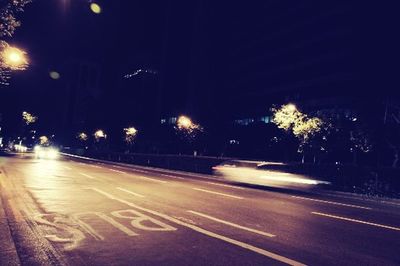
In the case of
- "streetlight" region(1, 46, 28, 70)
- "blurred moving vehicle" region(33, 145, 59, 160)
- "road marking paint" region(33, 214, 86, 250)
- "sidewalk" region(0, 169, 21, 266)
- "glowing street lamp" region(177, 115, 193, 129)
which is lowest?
"sidewalk" region(0, 169, 21, 266)

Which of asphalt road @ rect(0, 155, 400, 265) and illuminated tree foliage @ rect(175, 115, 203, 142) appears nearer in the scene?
asphalt road @ rect(0, 155, 400, 265)

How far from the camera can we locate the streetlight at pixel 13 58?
1242cm

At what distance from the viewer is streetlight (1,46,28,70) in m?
12.4

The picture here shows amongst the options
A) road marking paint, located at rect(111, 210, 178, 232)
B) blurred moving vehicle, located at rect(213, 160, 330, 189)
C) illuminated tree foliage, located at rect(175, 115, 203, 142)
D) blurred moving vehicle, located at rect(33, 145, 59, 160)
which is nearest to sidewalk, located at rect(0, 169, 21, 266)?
road marking paint, located at rect(111, 210, 178, 232)

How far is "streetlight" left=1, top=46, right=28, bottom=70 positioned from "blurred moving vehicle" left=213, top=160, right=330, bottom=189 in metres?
13.3

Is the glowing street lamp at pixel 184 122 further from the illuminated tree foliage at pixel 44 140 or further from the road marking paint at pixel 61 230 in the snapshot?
the illuminated tree foliage at pixel 44 140

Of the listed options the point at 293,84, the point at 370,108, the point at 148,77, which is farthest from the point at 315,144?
the point at 148,77

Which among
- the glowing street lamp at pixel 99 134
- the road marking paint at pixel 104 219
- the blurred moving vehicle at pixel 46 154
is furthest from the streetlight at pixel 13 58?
the glowing street lamp at pixel 99 134

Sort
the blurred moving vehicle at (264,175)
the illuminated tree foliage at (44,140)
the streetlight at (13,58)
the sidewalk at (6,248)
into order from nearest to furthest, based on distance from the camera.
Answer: the sidewalk at (6,248), the streetlight at (13,58), the blurred moving vehicle at (264,175), the illuminated tree foliage at (44,140)

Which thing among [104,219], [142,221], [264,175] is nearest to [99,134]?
[264,175]

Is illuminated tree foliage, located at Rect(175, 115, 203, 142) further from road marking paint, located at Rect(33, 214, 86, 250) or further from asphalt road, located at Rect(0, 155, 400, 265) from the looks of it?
road marking paint, located at Rect(33, 214, 86, 250)

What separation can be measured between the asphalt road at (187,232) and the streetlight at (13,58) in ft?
14.4

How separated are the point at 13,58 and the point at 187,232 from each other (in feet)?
30.3

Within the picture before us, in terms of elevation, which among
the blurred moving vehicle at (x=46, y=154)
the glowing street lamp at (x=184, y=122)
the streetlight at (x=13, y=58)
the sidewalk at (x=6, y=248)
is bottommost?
the sidewalk at (x=6, y=248)
